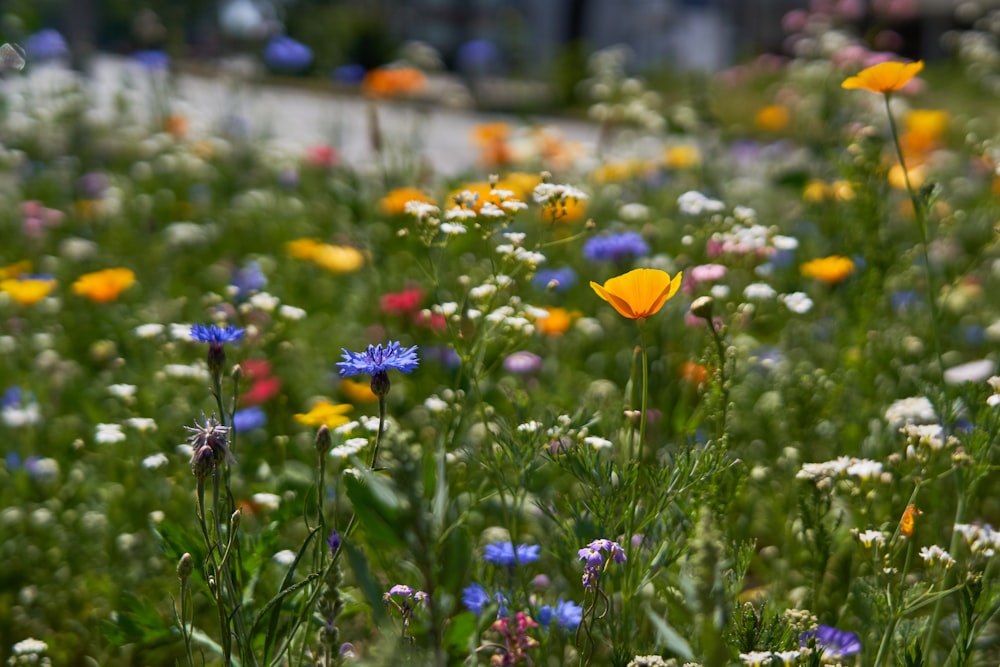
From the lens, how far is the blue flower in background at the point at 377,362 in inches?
50.5

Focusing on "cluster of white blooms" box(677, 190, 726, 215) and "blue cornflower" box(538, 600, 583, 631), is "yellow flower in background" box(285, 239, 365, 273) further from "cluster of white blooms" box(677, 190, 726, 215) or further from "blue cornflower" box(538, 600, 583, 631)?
"blue cornflower" box(538, 600, 583, 631)

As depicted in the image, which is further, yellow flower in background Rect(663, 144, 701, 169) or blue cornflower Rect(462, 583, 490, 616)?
yellow flower in background Rect(663, 144, 701, 169)

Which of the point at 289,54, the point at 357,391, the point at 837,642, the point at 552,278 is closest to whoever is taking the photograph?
the point at 837,642

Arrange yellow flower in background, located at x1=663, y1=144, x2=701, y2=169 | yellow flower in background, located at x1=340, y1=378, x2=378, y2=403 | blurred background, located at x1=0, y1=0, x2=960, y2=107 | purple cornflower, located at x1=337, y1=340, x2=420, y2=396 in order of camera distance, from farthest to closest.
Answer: blurred background, located at x1=0, y1=0, x2=960, y2=107 < yellow flower in background, located at x1=663, y1=144, x2=701, y2=169 < yellow flower in background, located at x1=340, y1=378, x2=378, y2=403 < purple cornflower, located at x1=337, y1=340, x2=420, y2=396

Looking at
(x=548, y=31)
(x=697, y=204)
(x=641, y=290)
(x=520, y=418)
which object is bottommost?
(x=548, y=31)

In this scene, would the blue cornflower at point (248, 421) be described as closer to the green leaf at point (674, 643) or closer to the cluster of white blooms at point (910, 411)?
the green leaf at point (674, 643)

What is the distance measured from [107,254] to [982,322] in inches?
127

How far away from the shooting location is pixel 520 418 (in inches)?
63.3

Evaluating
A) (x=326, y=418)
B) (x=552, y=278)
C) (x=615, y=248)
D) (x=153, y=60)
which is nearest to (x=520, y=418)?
(x=326, y=418)

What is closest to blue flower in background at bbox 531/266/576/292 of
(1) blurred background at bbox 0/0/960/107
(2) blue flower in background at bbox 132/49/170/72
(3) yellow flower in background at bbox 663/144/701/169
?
(3) yellow flower in background at bbox 663/144/701/169

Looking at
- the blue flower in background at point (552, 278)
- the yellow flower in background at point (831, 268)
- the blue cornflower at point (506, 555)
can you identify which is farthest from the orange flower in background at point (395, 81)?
the blue cornflower at point (506, 555)

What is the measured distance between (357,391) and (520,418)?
0.85m

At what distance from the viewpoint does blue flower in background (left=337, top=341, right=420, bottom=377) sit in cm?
128

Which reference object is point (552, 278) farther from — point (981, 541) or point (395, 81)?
point (395, 81)
